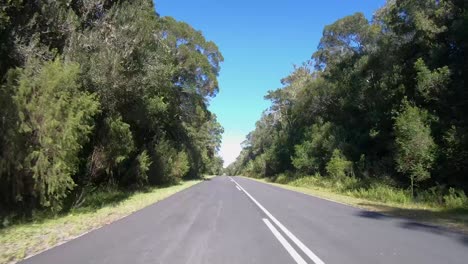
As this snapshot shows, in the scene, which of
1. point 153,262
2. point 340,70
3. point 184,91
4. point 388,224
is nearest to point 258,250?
point 153,262

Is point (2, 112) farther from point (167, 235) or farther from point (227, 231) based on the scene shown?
point (227, 231)

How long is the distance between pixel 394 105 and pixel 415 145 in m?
6.02

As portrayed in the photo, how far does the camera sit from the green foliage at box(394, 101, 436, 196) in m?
23.0

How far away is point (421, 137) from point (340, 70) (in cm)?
2198

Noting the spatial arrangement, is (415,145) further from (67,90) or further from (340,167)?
(67,90)

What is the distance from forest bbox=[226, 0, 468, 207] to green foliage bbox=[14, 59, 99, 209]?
15488 millimetres

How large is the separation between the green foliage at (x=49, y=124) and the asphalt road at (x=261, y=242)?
2452mm

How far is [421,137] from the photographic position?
23.3 m

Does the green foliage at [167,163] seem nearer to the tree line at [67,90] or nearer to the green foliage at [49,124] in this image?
the tree line at [67,90]

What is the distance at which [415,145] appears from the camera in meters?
23.4

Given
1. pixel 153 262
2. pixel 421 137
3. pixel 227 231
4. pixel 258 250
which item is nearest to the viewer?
pixel 153 262

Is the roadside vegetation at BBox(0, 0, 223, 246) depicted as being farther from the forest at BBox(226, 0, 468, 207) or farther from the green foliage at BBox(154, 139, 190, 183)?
the forest at BBox(226, 0, 468, 207)

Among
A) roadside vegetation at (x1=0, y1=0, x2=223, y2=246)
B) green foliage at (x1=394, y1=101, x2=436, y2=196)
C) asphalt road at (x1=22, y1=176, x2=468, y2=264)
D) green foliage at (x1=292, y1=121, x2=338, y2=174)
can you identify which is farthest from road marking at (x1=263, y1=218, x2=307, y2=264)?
green foliage at (x1=292, y1=121, x2=338, y2=174)

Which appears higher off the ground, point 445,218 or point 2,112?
point 2,112
